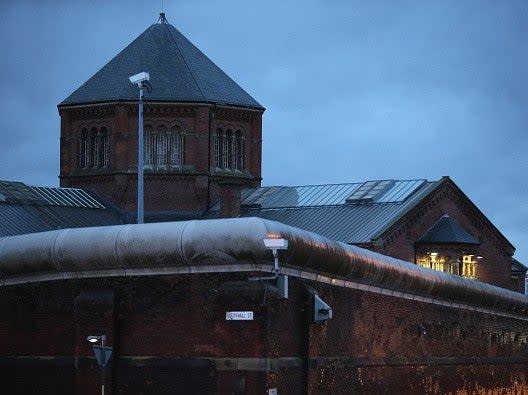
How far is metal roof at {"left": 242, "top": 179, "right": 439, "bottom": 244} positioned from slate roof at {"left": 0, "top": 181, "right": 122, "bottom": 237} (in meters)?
7.52

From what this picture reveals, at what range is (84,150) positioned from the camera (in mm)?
75438

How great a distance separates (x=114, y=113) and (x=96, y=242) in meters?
43.6

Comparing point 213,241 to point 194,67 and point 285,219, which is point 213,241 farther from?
point 194,67

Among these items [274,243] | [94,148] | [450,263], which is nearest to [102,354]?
[274,243]

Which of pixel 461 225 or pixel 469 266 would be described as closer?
pixel 469 266

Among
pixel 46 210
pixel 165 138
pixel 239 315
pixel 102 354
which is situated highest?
pixel 165 138

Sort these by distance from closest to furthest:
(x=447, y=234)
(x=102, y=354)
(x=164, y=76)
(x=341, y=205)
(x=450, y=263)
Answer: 1. (x=102, y=354)
2. (x=341, y=205)
3. (x=447, y=234)
4. (x=450, y=263)
5. (x=164, y=76)

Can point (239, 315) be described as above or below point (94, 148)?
below

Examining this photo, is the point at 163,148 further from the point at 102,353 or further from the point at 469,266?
the point at 102,353

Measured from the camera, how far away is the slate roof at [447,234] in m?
71.5

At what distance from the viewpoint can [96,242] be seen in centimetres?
3066

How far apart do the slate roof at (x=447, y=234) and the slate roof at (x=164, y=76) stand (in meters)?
11.2

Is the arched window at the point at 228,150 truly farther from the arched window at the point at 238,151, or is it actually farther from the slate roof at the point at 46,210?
the slate roof at the point at 46,210

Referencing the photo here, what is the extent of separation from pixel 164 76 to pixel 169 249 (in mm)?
46102
